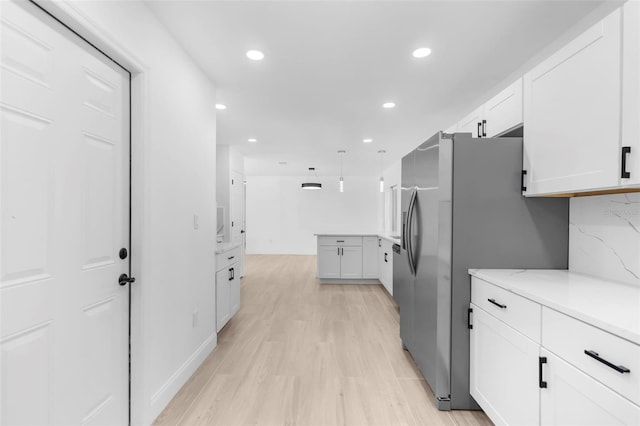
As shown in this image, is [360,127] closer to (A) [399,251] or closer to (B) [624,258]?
(A) [399,251]

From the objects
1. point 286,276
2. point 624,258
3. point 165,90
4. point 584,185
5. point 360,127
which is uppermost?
point 360,127

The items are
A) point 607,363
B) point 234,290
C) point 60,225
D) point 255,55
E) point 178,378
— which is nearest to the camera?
point 607,363

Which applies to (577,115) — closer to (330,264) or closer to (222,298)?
(222,298)

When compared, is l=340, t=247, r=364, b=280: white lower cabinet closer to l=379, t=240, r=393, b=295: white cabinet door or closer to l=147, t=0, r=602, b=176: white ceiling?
l=379, t=240, r=393, b=295: white cabinet door

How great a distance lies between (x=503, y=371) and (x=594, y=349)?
65 cm

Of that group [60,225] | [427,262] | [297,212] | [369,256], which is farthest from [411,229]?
[297,212]

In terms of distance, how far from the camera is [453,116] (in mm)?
3688

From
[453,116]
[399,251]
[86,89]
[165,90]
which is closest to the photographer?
[86,89]

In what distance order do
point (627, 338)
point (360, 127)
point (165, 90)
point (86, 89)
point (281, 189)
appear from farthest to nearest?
point (281, 189)
point (360, 127)
point (165, 90)
point (86, 89)
point (627, 338)

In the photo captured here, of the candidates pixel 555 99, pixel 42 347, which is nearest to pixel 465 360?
pixel 555 99

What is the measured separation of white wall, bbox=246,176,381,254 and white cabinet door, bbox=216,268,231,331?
6.06 meters

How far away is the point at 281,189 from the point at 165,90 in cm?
757

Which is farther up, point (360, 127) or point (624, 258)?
point (360, 127)

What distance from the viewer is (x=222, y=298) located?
3279mm
